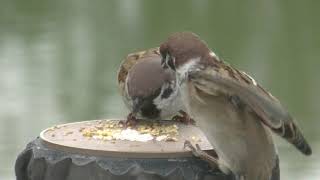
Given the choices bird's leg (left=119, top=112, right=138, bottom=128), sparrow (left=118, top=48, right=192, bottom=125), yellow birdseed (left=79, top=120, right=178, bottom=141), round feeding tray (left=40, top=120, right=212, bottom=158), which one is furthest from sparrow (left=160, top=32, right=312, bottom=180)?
sparrow (left=118, top=48, right=192, bottom=125)

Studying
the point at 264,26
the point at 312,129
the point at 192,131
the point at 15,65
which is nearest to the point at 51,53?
the point at 15,65

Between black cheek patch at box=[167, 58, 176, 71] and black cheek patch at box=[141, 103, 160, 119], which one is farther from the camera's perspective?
black cheek patch at box=[141, 103, 160, 119]

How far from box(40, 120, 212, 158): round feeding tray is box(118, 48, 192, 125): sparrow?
13 cm

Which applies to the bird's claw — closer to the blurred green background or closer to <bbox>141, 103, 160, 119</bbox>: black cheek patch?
<bbox>141, 103, 160, 119</bbox>: black cheek patch

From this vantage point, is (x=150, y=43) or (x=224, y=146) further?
(x=150, y=43)

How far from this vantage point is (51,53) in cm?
1184

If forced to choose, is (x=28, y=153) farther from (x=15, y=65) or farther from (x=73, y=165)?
(x=15, y=65)

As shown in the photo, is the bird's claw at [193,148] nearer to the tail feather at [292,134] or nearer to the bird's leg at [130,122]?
the tail feather at [292,134]

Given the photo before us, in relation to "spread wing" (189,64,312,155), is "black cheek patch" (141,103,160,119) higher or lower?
lower

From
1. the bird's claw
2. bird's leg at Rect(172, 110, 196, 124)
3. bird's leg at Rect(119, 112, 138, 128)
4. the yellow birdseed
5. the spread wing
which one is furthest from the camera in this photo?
bird's leg at Rect(172, 110, 196, 124)

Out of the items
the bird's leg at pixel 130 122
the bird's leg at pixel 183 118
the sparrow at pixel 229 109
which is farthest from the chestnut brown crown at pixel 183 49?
the bird's leg at pixel 183 118

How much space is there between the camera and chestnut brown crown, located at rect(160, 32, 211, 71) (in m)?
2.79

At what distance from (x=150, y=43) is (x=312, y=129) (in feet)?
15.6

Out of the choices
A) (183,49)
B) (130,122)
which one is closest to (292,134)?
(183,49)
